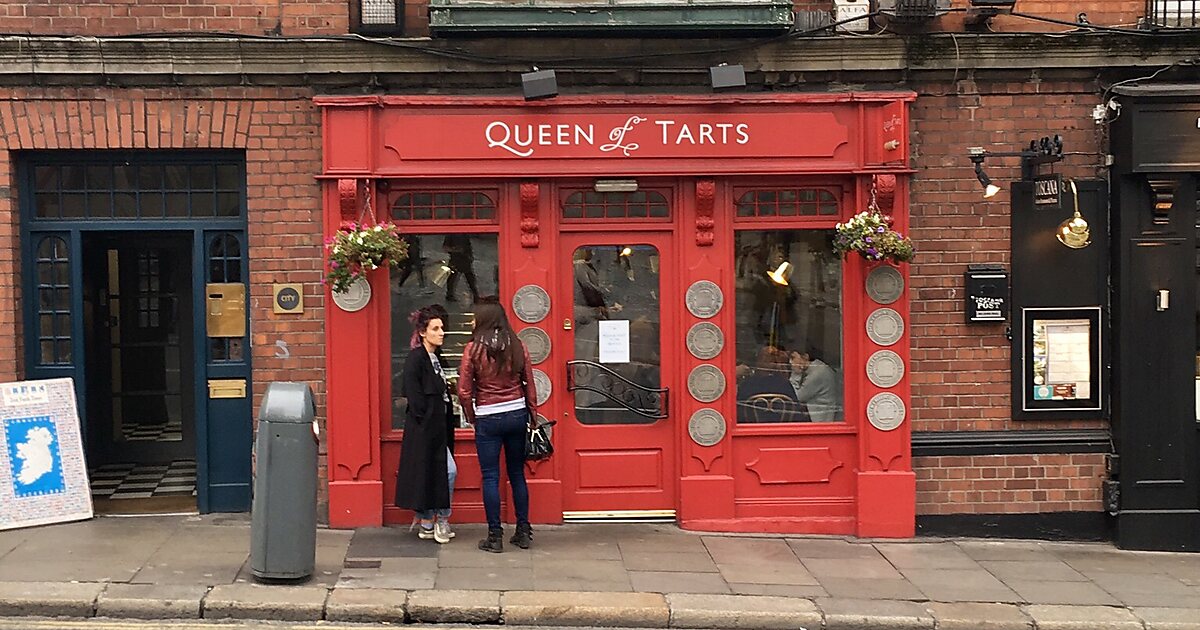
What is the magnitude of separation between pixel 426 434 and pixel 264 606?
5.75 ft

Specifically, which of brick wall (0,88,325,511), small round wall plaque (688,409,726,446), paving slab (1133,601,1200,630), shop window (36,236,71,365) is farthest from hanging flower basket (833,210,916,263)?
shop window (36,236,71,365)

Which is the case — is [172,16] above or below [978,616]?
above

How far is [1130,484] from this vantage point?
8141 millimetres

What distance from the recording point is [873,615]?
6.32 m

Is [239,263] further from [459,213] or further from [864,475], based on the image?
[864,475]

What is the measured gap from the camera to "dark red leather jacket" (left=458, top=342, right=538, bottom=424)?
7.28 meters

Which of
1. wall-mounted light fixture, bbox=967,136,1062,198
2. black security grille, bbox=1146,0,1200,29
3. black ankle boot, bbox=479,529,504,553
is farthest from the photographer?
black security grille, bbox=1146,0,1200,29

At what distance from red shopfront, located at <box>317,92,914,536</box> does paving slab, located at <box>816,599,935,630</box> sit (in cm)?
165

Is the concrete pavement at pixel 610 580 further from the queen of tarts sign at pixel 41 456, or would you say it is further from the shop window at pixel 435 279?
the shop window at pixel 435 279

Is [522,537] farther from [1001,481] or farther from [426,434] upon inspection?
[1001,481]

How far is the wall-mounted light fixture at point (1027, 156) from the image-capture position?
7.79 meters

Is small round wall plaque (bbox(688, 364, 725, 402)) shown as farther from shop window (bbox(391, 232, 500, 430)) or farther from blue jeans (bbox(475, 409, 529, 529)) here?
shop window (bbox(391, 232, 500, 430))

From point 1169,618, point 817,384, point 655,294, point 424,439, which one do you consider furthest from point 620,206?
point 1169,618

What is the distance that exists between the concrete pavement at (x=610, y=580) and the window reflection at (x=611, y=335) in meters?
0.94
